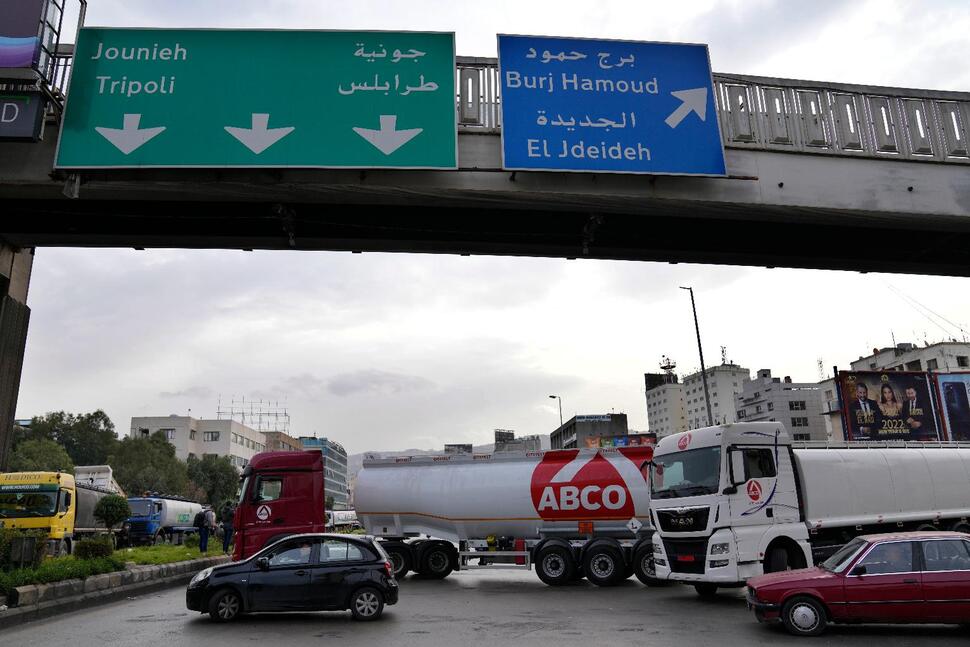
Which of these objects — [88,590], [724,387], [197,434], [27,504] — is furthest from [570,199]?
[724,387]

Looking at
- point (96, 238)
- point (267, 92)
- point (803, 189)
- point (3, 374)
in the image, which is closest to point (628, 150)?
point (803, 189)

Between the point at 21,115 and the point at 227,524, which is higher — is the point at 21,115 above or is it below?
above

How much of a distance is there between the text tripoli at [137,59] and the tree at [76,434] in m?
94.1

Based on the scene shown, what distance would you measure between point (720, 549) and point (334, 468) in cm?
17582

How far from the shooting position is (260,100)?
35.6ft

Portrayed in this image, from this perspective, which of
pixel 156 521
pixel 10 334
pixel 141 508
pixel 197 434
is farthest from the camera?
pixel 197 434

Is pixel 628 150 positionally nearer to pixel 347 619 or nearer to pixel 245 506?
pixel 347 619

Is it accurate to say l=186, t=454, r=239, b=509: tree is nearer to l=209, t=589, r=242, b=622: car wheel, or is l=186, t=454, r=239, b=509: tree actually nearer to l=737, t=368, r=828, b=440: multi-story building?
l=737, t=368, r=828, b=440: multi-story building

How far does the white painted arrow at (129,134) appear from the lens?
416 inches

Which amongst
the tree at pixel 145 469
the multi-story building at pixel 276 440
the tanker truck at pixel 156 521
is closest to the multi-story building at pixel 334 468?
the multi-story building at pixel 276 440

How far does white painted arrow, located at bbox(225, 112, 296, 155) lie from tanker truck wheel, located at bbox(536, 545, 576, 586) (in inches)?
408

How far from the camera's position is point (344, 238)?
12.5 meters

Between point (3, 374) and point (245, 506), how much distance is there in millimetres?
6007

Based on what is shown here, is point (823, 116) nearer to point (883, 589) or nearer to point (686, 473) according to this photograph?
point (686, 473)
